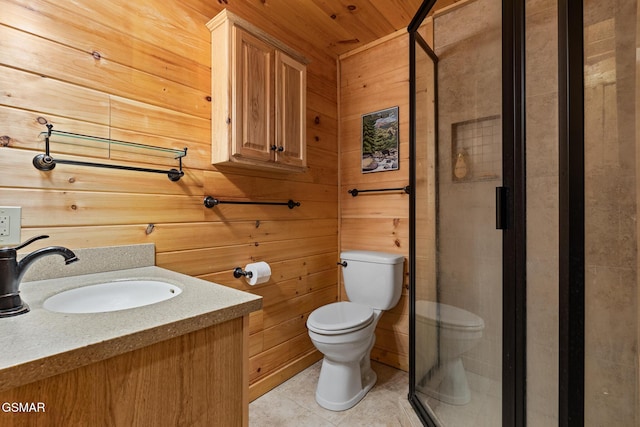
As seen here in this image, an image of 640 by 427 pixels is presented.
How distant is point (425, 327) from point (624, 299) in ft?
2.76

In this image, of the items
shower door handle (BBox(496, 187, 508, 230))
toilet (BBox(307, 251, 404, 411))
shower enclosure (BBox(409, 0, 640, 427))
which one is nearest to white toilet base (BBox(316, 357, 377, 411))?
toilet (BBox(307, 251, 404, 411))

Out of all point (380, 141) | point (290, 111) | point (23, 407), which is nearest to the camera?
point (23, 407)

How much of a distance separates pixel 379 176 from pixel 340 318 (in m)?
1.03

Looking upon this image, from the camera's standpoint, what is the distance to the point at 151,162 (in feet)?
4.42

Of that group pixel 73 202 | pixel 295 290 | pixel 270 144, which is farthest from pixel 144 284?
pixel 295 290

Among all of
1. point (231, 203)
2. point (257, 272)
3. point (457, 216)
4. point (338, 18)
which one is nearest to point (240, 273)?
point (257, 272)

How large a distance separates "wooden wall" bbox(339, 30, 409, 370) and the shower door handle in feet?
3.37

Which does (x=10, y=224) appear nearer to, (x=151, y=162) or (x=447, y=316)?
(x=151, y=162)

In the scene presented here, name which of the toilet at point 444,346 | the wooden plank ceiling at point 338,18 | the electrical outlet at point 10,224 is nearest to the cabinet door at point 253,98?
the wooden plank ceiling at point 338,18

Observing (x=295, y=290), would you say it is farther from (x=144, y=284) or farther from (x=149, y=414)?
(x=149, y=414)

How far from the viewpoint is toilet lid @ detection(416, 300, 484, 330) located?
4.03 ft

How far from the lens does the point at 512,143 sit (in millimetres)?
968

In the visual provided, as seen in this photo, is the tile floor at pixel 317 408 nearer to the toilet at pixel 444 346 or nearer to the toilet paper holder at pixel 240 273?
the toilet at pixel 444 346

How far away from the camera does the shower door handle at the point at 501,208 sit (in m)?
0.99
